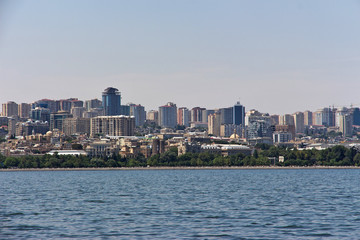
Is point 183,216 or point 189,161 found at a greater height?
point 189,161

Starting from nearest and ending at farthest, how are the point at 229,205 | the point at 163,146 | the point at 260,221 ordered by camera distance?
the point at 260,221 → the point at 229,205 → the point at 163,146

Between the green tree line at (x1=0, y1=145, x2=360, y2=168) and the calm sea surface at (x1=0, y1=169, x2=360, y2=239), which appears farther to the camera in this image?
the green tree line at (x1=0, y1=145, x2=360, y2=168)

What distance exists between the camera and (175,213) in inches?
1570

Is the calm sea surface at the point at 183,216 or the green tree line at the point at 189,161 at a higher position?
the green tree line at the point at 189,161

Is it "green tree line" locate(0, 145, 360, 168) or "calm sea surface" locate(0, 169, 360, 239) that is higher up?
"green tree line" locate(0, 145, 360, 168)

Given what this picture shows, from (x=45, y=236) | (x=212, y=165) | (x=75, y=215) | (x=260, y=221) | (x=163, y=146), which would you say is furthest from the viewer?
(x=163, y=146)

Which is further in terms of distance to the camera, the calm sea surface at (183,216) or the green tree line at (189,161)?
the green tree line at (189,161)

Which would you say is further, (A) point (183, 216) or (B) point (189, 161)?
(B) point (189, 161)

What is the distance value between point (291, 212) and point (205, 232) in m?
8.73

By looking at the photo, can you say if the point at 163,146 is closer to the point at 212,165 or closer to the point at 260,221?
the point at 212,165

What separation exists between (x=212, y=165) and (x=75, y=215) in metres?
119

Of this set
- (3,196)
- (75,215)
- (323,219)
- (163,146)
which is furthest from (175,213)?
(163,146)

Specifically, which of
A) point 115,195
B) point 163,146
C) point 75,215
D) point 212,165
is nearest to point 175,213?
point 75,215

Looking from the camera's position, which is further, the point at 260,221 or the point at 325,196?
the point at 325,196
